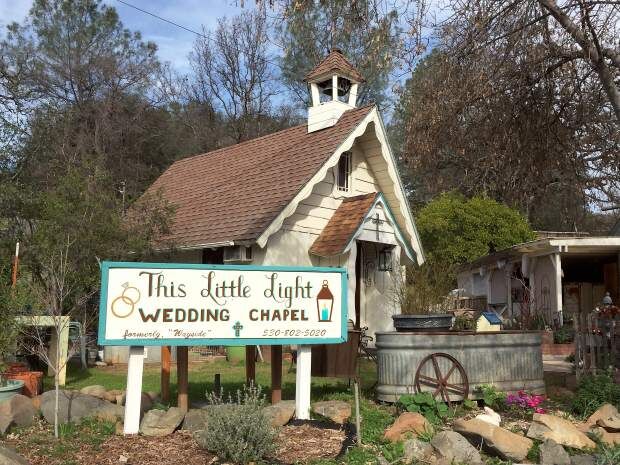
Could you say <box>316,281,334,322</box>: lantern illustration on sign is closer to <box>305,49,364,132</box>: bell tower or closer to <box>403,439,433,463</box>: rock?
<box>403,439,433,463</box>: rock

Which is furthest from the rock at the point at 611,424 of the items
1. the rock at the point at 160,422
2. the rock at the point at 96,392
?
the rock at the point at 96,392

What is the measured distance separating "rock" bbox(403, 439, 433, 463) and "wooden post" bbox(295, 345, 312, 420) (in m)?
1.90

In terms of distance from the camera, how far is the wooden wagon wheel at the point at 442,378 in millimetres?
8586

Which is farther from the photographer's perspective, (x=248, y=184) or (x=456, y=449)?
(x=248, y=184)

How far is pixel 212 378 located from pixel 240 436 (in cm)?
581

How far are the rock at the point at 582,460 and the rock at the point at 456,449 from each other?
0.88 metres

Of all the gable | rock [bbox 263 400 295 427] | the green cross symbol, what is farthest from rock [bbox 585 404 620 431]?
the gable

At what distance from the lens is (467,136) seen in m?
11.7

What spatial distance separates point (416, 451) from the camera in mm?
6273

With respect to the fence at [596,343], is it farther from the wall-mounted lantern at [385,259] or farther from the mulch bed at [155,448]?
the wall-mounted lantern at [385,259]

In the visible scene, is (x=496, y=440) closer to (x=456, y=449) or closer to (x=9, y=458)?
(x=456, y=449)

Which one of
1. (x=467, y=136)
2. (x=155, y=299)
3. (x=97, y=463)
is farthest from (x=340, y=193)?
(x=97, y=463)

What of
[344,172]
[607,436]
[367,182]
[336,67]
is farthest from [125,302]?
[336,67]

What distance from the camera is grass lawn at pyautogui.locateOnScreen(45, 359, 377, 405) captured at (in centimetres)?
1032
